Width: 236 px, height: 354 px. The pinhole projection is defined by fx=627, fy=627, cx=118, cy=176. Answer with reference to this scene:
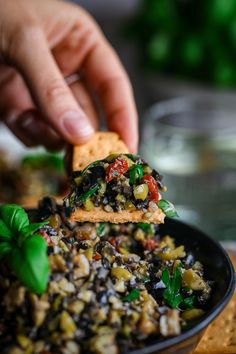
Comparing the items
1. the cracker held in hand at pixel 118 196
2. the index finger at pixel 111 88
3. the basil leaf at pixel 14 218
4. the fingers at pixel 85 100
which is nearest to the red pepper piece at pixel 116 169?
the cracker held in hand at pixel 118 196

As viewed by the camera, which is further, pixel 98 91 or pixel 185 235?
pixel 98 91

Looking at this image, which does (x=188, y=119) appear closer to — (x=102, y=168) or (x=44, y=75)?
(x=44, y=75)

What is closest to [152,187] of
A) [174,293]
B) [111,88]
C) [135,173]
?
[135,173]

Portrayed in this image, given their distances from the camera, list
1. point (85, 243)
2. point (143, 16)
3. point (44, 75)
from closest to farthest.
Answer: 1. point (85, 243)
2. point (44, 75)
3. point (143, 16)

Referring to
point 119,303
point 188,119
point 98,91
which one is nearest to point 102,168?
point 119,303

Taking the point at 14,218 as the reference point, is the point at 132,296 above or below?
below

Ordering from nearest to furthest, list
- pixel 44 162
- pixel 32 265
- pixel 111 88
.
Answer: pixel 32 265, pixel 111 88, pixel 44 162

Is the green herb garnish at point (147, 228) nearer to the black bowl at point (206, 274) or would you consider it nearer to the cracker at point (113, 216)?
the black bowl at point (206, 274)

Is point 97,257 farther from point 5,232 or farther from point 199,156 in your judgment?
point 199,156
